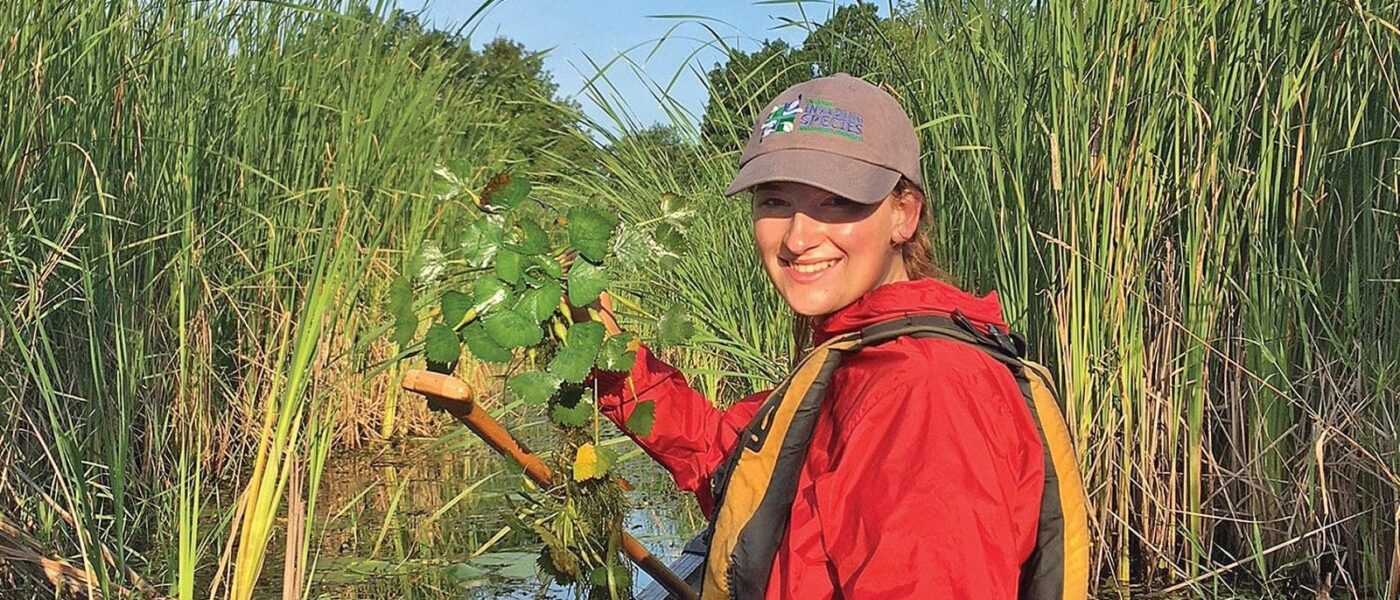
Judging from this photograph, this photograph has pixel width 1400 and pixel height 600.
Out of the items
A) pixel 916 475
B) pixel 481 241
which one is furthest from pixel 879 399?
pixel 481 241

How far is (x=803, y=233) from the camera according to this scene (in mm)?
1799

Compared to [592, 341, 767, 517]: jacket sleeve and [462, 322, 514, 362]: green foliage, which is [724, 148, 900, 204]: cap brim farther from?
[592, 341, 767, 517]: jacket sleeve

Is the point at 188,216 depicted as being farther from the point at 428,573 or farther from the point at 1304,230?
the point at 1304,230

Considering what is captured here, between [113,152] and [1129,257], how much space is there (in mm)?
2441

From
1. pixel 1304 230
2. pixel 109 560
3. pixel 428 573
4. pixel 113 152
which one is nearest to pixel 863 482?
pixel 109 560

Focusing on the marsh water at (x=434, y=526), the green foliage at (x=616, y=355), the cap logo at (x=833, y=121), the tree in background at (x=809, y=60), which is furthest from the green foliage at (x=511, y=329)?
the tree in background at (x=809, y=60)

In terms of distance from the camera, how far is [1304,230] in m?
3.12

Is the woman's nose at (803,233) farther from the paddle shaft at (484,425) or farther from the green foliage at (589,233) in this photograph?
Answer: the paddle shaft at (484,425)

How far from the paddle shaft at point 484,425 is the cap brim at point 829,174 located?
51 centimetres

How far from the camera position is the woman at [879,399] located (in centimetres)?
140

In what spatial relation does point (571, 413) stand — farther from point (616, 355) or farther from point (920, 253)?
point (920, 253)

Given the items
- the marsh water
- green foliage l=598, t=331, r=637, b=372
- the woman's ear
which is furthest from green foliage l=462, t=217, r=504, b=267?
the marsh water

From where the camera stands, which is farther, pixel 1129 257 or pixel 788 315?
pixel 788 315

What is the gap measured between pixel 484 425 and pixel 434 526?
9.09 ft
